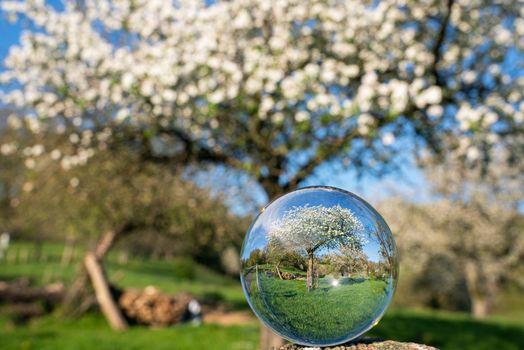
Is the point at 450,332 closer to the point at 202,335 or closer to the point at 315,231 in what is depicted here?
the point at 202,335

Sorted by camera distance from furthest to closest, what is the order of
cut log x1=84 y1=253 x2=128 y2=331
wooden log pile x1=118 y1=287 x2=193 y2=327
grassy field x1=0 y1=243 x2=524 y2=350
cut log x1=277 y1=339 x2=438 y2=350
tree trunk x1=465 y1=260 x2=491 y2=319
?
tree trunk x1=465 y1=260 x2=491 y2=319 < wooden log pile x1=118 y1=287 x2=193 y2=327 < cut log x1=84 y1=253 x2=128 y2=331 < grassy field x1=0 y1=243 x2=524 y2=350 < cut log x1=277 y1=339 x2=438 y2=350

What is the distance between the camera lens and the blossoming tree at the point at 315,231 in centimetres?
291

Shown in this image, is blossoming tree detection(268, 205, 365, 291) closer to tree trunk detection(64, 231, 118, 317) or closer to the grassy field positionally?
the grassy field

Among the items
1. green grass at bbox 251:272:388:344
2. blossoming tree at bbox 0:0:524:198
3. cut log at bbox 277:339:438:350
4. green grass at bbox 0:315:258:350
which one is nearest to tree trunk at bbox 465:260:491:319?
green grass at bbox 0:315:258:350

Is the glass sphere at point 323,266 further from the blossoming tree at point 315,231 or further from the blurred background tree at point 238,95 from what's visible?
the blurred background tree at point 238,95

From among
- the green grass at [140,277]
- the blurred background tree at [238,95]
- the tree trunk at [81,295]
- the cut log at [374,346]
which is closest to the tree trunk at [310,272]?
the cut log at [374,346]

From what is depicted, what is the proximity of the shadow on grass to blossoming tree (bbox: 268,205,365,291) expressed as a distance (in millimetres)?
9933

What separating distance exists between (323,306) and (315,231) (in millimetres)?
472

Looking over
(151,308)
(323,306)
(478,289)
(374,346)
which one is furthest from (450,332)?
(323,306)

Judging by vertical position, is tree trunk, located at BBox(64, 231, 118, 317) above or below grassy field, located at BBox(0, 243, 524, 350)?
above

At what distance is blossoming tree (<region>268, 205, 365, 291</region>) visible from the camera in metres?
2.91

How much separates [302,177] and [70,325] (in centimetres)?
1016

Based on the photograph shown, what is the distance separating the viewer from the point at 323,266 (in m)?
2.89

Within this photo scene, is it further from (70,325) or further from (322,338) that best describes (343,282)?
(70,325)
